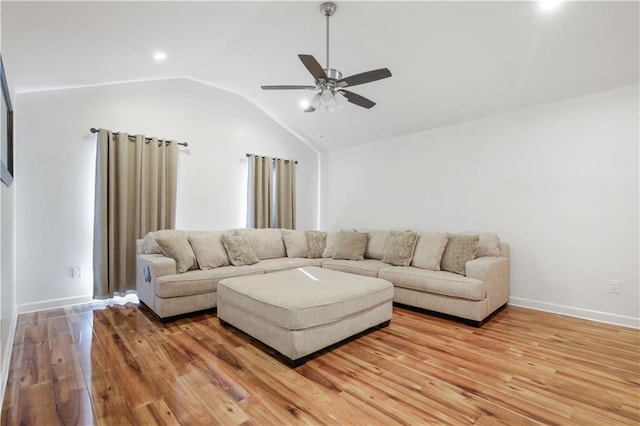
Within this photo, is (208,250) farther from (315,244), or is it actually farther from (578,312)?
(578,312)

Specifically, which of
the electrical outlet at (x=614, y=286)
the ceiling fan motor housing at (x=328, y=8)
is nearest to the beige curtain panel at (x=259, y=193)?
the ceiling fan motor housing at (x=328, y=8)

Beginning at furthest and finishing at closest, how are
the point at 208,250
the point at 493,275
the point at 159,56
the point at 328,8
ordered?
the point at 208,250
the point at 159,56
the point at 493,275
the point at 328,8

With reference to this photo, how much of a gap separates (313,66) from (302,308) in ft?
5.98

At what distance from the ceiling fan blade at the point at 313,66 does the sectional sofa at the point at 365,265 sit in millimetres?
2295

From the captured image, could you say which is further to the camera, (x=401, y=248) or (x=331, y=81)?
(x=401, y=248)

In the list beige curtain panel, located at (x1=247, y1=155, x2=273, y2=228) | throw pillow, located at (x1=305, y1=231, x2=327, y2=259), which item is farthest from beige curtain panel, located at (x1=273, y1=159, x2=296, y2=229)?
throw pillow, located at (x1=305, y1=231, x2=327, y2=259)

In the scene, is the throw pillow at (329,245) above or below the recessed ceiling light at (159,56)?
below

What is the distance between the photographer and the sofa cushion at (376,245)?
4477 millimetres

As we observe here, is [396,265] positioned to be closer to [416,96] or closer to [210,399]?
[416,96]


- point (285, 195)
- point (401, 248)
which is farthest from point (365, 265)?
point (285, 195)

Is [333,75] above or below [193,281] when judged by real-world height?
above

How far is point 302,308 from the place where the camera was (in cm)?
226

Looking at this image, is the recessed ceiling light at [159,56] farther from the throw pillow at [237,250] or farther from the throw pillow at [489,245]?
the throw pillow at [489,245]

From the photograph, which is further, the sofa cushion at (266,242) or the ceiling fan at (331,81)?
the sofa cushion at (266,242)
